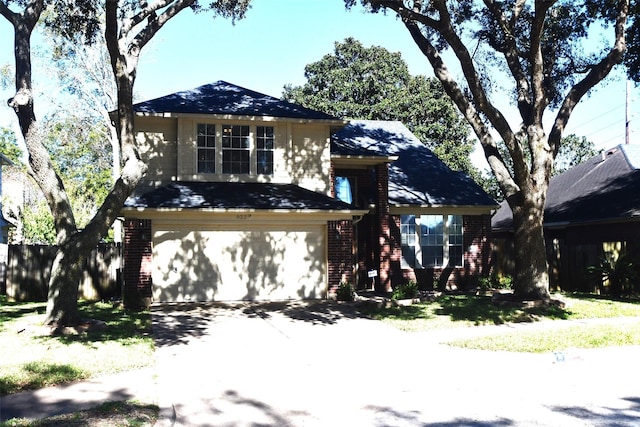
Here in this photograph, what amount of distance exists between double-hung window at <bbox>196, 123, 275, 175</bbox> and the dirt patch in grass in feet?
36.6

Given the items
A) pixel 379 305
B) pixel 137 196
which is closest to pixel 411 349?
pixel 379 305

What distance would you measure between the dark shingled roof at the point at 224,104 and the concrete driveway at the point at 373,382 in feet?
24.9

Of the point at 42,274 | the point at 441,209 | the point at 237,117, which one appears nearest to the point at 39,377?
the point at 237,117

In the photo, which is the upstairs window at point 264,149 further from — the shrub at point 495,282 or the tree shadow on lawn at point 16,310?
the shrub at point 495,282

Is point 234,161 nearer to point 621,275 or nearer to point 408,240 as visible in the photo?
point 408,240

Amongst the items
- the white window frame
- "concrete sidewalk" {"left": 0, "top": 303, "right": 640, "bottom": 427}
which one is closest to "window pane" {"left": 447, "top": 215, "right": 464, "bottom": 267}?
the white window frame

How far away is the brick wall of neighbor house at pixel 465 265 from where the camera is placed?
19250mm

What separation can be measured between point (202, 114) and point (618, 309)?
12.4 metres

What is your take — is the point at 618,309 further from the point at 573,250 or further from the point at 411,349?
the point at 411,349

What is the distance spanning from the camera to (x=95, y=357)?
8.47m

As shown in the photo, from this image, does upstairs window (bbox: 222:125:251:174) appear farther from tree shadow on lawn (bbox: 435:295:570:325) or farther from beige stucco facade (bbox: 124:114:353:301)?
tree shadow on lawn (bbox: 435:295:570:325)

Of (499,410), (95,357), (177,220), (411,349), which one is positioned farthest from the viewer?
(177,220)

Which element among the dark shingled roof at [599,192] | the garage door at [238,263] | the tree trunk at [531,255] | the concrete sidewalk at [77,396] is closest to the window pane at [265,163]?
the garage door at [238,263]

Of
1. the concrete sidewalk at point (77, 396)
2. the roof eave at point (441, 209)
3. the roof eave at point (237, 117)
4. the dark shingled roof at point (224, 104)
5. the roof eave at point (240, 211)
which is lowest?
the concrete sidewalk at point (77, 396)
